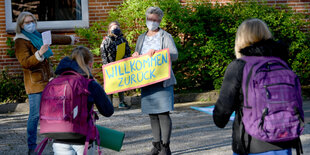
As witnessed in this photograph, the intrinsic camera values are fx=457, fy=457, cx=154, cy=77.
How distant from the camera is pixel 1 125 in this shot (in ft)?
26.0

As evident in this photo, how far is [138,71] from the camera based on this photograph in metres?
5.33

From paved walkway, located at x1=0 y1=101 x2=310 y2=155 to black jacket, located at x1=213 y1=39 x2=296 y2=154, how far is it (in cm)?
272

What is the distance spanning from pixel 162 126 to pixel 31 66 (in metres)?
1.66

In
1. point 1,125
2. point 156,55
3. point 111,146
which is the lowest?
point 1,125

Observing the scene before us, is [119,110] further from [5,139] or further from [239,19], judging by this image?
[239,19]

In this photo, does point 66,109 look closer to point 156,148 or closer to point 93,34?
point 156,148

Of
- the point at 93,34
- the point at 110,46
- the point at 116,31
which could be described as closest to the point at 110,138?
the point at 116,31

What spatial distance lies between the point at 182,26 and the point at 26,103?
3.69 metres

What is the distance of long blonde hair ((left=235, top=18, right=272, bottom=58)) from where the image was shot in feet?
9.43

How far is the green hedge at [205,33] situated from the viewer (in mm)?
10016

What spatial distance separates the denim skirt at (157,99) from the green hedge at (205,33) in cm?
455

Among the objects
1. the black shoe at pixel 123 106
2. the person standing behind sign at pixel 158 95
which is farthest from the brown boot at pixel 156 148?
the black shoe at pixel 123 106

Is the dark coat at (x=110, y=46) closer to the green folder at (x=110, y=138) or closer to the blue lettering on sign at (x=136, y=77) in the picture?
the blue lettering on sign at (x=136, y=77)

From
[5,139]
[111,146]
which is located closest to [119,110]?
[5,139]
